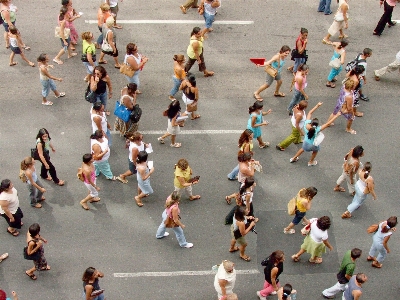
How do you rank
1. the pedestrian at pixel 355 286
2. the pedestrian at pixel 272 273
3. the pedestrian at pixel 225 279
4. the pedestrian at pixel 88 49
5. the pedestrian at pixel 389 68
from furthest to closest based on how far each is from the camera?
the pedestrian at pixel 389 68, the pedestrian at pixel 88 49, the pedestrian at pixel 272 273, the pedestrian at pixel 225 279, the pedestrian at pixel 355 286

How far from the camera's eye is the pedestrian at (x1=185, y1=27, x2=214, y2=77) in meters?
14.9

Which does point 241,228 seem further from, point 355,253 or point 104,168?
point 104,168

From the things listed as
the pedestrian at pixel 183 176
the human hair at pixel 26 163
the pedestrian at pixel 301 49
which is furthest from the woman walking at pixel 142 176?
the pedestrian at pixel 301 49

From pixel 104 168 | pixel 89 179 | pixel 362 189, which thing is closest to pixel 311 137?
pixel 362 189

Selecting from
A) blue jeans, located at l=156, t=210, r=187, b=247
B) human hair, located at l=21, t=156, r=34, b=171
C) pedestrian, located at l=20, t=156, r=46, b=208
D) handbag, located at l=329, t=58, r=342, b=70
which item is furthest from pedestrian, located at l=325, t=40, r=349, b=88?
human hair, located at l=21, t=156, r=34, b=171

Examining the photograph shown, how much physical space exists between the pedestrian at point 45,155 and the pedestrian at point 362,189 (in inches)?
246

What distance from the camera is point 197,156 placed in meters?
13.5

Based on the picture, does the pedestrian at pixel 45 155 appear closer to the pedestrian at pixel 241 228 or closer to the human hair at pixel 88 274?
the human hair at pixel 88 274

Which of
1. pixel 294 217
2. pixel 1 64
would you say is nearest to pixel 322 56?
pixel 294 217

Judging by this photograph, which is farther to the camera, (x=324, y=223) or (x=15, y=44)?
(x=15, y=44)

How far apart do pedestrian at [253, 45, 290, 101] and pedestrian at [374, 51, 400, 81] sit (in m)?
2.83

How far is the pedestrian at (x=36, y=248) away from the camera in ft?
33.4

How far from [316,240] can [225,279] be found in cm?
203

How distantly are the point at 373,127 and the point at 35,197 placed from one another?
8.37 m
